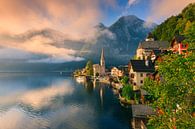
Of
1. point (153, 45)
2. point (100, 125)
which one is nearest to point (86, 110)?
point (100, 125)

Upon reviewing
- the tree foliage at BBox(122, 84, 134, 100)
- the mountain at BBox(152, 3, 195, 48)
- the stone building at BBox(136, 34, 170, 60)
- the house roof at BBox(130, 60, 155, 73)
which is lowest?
the tree foliage at BBox(122, 84, 134, 100)

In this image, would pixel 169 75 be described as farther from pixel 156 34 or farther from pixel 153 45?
pixel 156 34

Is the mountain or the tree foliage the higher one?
the mountain

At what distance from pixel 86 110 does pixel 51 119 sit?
17314 millimetres

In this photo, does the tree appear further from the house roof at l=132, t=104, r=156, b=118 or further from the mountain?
the mountain

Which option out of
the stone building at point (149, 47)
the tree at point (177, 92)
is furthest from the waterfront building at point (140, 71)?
the tree at point (177, 92)

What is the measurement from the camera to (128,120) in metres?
79.5

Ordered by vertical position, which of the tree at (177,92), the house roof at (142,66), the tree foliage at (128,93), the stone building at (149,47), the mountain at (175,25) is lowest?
the tree foliage at (128,93)

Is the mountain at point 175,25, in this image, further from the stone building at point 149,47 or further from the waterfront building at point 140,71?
the waterfront building at point 140,71

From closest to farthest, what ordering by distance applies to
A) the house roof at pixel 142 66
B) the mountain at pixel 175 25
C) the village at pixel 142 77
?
the village at pixel 142 77
the house roof at pixel 142 66
the mountain at pixel 175 25

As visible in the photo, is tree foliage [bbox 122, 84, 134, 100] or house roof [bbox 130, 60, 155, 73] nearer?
tree foliage [bbox 122, 84, 134, 100]

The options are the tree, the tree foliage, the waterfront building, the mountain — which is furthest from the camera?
the mountain

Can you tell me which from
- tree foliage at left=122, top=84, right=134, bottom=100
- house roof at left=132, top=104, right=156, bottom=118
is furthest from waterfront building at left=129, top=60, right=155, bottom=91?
house roof at left=132, top=104, right=156, bottom=118

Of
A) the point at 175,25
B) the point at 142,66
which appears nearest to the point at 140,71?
the point at 142,66
